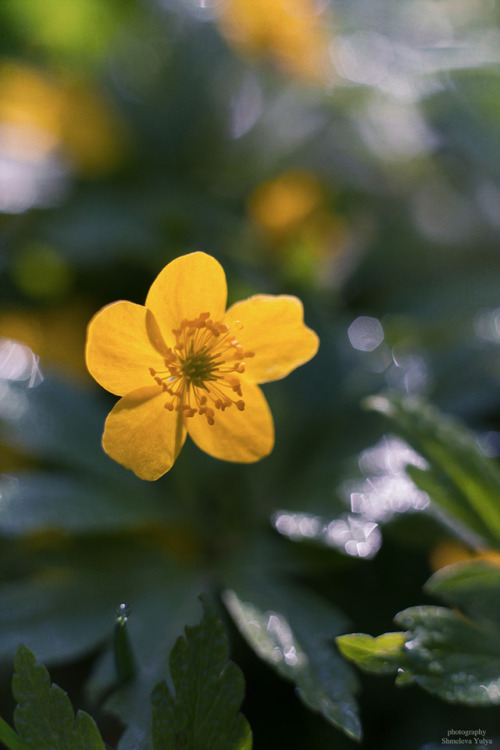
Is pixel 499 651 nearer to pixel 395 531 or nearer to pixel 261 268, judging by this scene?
pixel 395 531

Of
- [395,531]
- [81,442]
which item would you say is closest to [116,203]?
[81,442]

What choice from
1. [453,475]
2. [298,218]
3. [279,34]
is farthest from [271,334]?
[279,34]

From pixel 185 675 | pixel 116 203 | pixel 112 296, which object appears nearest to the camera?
pixel 185 675

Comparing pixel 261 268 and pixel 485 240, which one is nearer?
pixel 261 268

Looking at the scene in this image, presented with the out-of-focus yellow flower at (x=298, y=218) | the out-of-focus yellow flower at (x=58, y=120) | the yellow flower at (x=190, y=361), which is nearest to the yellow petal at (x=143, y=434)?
the yellow flower at (x=190, y=361)

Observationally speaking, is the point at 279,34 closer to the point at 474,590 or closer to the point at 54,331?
the point at 54,331

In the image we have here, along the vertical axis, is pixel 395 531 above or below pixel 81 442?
above

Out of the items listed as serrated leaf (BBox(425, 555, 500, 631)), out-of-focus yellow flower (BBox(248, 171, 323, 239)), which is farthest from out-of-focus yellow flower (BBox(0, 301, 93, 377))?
serrated leaf (BBox(425, 555, 500, 631))
